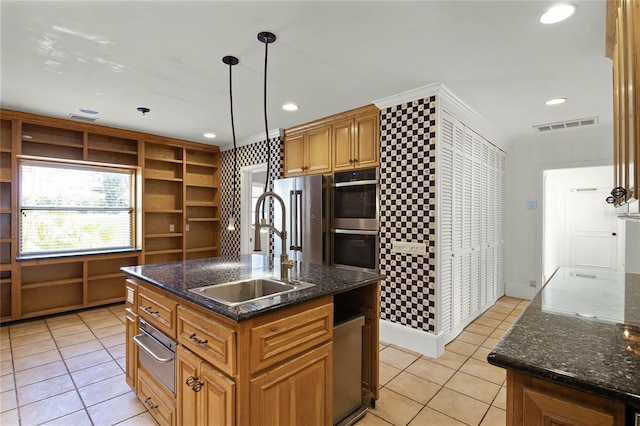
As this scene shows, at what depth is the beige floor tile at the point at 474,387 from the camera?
7.54ft

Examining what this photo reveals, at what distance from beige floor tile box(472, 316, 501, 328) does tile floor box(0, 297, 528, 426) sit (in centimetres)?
13

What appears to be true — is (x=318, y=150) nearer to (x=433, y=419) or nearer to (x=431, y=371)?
(x=431, y=371)

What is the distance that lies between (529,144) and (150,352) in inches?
212

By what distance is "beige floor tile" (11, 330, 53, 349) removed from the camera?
Result: 10.4 feet

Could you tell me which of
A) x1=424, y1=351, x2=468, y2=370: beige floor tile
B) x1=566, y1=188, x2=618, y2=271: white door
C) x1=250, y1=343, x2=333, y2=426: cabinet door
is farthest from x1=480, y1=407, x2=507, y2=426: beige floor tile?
x1=566, y1=188, x2=618, y2=271: white door

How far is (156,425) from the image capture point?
1.97 metres

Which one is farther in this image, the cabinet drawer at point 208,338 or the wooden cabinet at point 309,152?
the wooden cabinet at point 309,152

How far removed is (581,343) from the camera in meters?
1.04

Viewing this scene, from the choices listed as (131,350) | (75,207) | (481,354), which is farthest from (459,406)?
(75,207)

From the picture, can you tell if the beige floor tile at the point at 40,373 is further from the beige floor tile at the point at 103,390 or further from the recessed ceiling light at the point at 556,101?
the recessed ceiling light at the point at 556,101

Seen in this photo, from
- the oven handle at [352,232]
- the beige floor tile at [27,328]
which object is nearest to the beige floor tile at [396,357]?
the oven handle at [352,232]

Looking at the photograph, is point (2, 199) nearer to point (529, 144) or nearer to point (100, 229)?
point (100, 229)

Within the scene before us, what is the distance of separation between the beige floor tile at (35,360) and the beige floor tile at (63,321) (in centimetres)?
79

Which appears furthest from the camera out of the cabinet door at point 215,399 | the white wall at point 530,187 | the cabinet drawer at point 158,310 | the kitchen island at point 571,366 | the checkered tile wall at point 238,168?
the checkered tile wall at point 238,168
